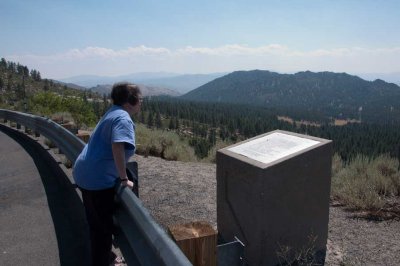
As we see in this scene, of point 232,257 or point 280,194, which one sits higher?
point 280,194

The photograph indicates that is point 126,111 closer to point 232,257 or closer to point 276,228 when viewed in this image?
point 232,257

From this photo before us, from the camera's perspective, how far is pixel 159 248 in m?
2.10

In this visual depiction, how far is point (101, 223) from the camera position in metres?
3.28

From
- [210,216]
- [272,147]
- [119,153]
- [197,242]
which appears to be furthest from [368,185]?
[197,242]

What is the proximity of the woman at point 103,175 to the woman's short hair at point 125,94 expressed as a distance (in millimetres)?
78

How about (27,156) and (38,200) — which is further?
(27,156)

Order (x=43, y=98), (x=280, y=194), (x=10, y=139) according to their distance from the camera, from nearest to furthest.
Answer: (x=280, y=194) → (x=10, y=139) → (x=43, y=98)

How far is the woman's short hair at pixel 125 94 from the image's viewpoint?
11.3ft

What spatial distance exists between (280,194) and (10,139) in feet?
29.9

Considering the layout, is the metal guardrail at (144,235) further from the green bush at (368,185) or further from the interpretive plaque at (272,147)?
the green bush at (368,185)

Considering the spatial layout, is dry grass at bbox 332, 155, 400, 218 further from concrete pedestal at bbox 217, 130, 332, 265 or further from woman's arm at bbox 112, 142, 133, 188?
woman's arm at bbox 112, 142, 133, 188

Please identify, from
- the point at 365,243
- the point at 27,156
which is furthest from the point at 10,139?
the point at 365,243

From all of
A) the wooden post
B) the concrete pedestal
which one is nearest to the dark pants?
the wooden post

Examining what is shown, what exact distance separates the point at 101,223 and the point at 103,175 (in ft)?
1.28
